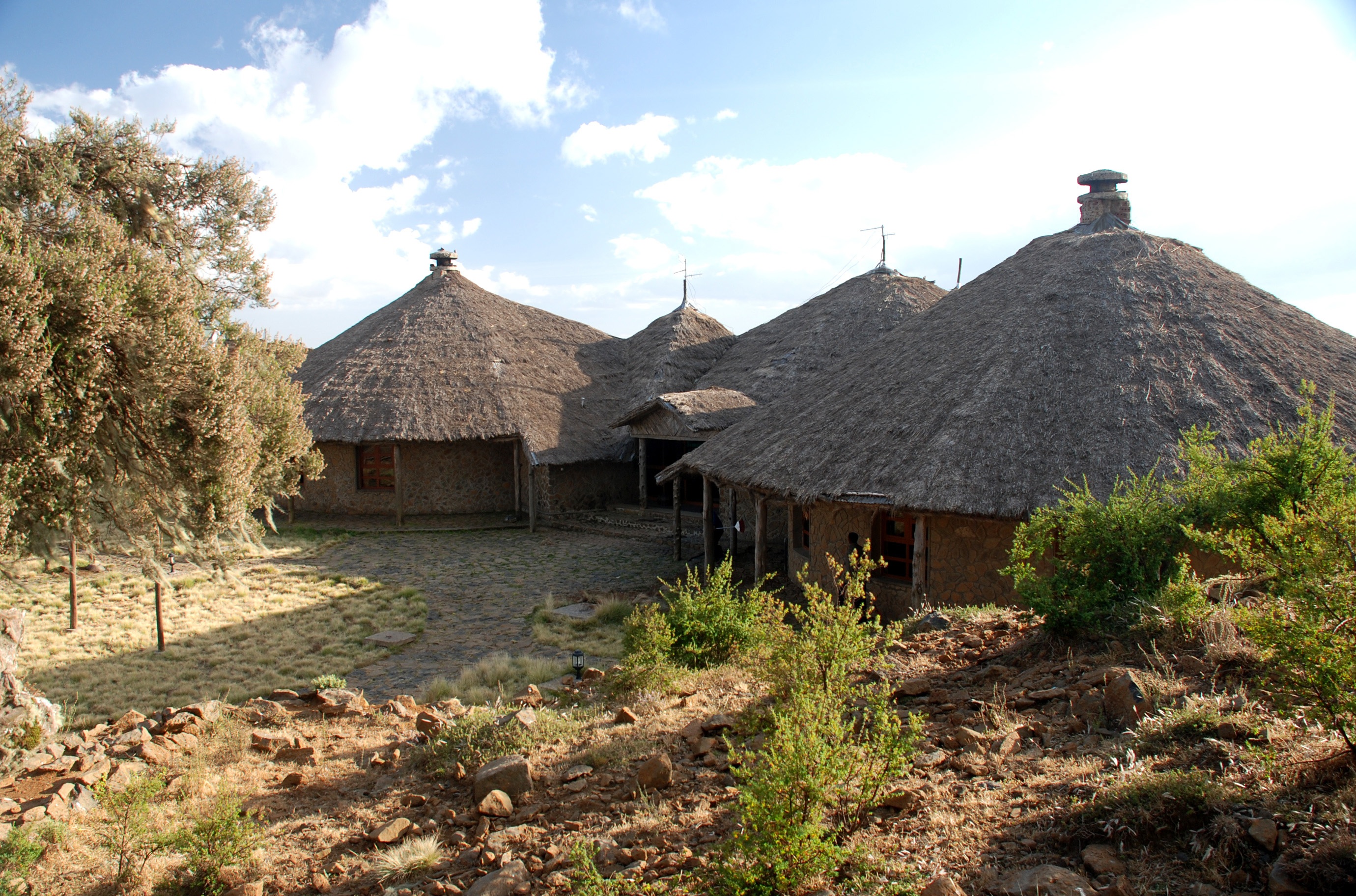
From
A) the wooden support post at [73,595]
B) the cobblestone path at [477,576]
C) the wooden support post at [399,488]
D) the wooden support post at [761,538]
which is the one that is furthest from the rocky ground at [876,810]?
the wooden support post at [399,488]

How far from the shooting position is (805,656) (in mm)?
4312

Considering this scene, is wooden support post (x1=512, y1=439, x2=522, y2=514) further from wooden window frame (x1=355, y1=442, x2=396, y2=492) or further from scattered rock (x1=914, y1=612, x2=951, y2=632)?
scattered rock (x1=914, y1=612, x2=951, y2=632)

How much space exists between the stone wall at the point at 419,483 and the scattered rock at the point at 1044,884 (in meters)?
18.9

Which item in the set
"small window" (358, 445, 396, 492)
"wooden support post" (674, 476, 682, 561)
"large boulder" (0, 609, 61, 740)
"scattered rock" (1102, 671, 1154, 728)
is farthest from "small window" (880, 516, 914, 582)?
"small window" (358, 445, 396, 492)

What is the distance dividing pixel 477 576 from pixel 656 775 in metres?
10.8

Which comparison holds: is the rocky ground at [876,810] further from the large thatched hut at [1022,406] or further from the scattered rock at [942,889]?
the large thatched hut at [1022,406]

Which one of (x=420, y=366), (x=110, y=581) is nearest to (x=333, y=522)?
(x=420, y=366)

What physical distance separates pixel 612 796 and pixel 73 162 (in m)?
9.65

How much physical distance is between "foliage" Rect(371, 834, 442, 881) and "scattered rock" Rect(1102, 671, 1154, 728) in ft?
12.6

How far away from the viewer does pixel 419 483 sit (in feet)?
66.1

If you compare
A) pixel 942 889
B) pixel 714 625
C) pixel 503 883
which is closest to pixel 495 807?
pixel 503 883

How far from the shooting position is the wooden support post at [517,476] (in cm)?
2073

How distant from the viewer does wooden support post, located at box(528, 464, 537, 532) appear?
19.1m

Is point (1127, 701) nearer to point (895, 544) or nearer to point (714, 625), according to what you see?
point (714, 625)
